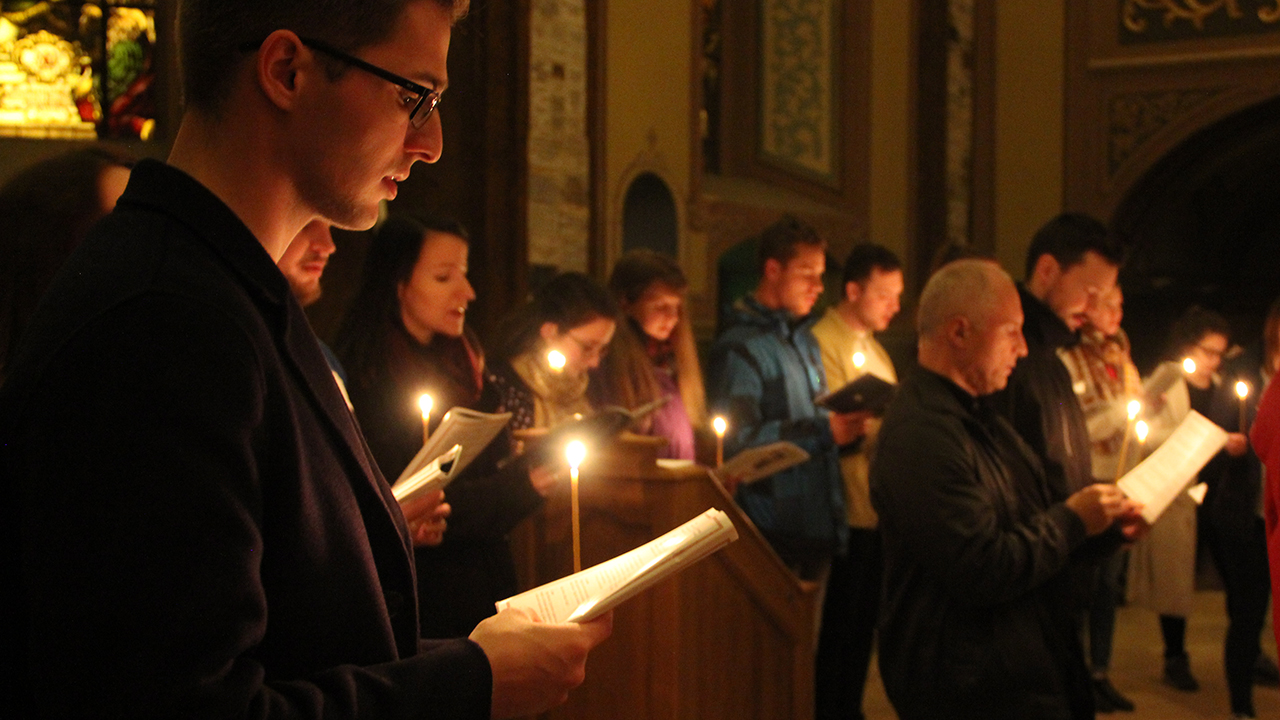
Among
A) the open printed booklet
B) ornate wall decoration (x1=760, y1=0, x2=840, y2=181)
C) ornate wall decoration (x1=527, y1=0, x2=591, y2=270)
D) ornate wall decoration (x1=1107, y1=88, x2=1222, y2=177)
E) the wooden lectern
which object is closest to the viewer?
the open printed booklet

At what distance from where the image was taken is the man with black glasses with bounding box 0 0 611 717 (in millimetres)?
903

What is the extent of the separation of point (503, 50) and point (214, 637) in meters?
4.28

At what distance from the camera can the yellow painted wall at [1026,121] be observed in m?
9.66

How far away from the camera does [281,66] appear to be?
43.9 inches

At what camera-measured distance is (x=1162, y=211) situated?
959 centimetres

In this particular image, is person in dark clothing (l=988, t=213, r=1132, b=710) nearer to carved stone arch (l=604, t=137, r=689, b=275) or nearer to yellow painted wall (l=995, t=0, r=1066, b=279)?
carved stone arch (l=604, t=137, r=689, b=275)

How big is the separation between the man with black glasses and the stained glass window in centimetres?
408

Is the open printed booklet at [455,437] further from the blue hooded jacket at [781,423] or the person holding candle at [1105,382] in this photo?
the person holding candle at [1105,382]

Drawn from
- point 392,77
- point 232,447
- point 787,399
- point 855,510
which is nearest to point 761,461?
point 787,399

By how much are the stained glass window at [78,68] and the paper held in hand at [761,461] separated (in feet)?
9.74

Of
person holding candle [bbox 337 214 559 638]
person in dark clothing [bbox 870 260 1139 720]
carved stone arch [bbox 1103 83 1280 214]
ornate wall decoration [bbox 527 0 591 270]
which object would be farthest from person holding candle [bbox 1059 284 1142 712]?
carved stone arch [bbox 1103 83 1280 214]

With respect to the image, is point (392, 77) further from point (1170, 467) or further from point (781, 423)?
point (781, 423)

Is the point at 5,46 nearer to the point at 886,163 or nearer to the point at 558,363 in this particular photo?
the point at 558,363

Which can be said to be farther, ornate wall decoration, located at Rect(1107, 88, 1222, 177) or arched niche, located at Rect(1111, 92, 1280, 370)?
arched niche, located at Rect(1111, 92, 1280, 370)
